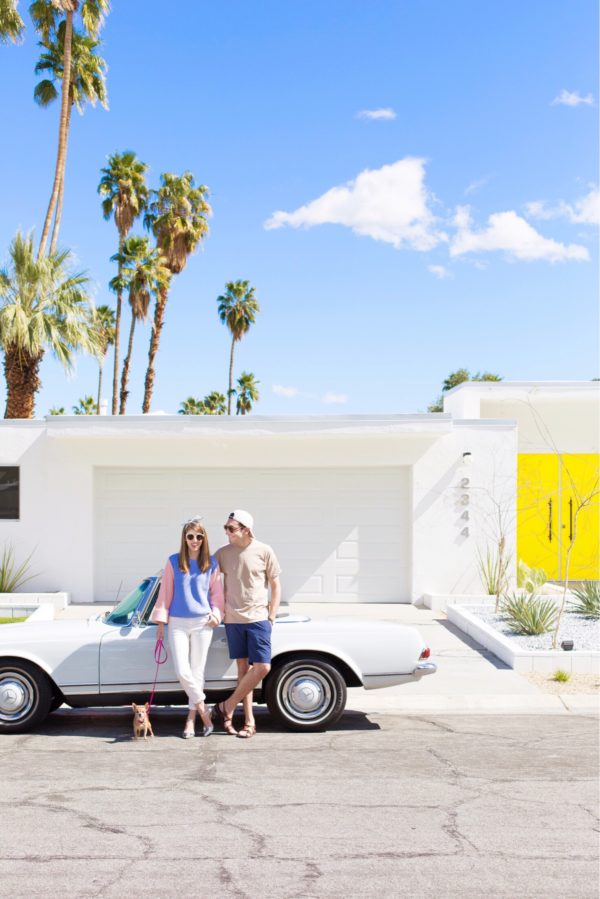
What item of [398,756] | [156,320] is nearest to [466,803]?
[398,756]

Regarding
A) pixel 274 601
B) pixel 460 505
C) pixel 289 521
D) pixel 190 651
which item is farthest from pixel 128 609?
pixel 460 505

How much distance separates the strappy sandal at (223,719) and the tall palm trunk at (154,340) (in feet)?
91.9

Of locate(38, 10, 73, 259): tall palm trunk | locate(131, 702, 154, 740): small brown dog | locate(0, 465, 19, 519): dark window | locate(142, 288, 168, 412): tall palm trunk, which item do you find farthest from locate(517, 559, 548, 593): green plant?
locate(142, 288, 168, 412): tall palm trunk

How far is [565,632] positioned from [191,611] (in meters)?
5.99

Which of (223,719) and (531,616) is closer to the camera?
(223,719)

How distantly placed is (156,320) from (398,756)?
30894 mm

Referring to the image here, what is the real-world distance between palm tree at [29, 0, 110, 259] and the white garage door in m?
12.3

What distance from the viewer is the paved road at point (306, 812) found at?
4.23 metres

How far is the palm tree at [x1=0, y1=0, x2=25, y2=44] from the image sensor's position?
2222cm

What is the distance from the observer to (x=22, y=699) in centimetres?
695

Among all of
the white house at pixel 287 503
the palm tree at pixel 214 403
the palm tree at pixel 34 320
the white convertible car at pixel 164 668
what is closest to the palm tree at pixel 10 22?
the palm tree at pixel 34 320

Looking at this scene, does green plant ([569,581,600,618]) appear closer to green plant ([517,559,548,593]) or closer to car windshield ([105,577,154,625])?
green plant ([517,559,548,593])

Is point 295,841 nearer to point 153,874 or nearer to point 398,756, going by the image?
point 153,874

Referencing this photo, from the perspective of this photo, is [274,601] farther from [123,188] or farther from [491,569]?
[123,188]
